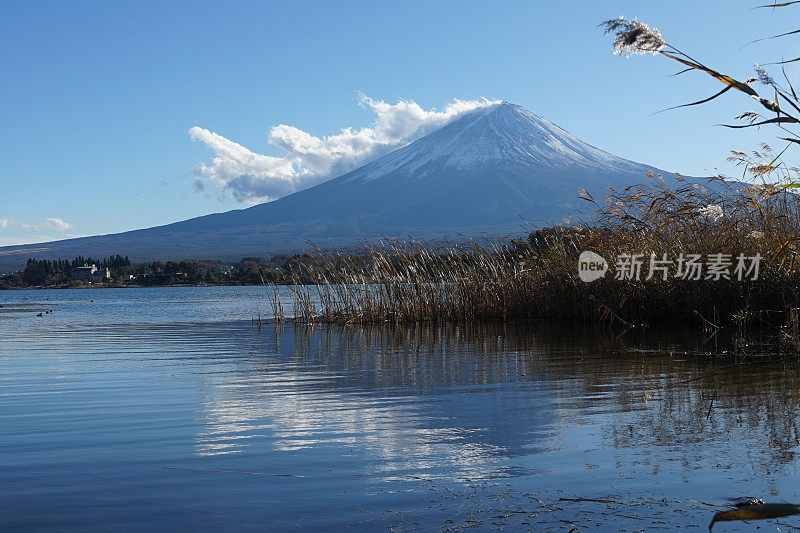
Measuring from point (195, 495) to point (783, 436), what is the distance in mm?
2835

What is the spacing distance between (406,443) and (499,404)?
1.37 meters

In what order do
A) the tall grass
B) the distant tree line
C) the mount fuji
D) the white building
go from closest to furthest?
the tall grass → the distant tree line → the white building → the mount fuji

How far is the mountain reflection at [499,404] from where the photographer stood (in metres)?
3.76

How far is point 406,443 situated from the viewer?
4.00 metres

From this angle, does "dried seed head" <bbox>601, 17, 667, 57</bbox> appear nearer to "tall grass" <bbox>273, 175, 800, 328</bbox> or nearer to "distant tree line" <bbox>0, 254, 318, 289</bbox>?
"tall grass" <bbox>273, 175, 800, 328</bbox>

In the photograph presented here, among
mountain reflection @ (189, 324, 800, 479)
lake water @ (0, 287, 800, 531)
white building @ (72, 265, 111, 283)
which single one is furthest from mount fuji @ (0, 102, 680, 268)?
lake water @ (0, 287, 800, 531)

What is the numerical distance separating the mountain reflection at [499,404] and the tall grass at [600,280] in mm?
1486

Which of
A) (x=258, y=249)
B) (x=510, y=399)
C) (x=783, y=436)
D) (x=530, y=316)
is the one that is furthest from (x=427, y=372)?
(x=258, y=249)

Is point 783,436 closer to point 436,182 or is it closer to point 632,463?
point 632,463

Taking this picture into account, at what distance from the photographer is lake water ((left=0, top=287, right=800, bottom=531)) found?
2838 mm

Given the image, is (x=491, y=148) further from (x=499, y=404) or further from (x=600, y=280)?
(x=499, y=404)

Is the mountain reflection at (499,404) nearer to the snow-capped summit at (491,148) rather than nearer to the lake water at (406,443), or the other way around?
the lake water at (406,443)

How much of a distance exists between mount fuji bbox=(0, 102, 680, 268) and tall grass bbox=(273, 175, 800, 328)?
85.3 m

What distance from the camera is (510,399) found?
5.42 meters
